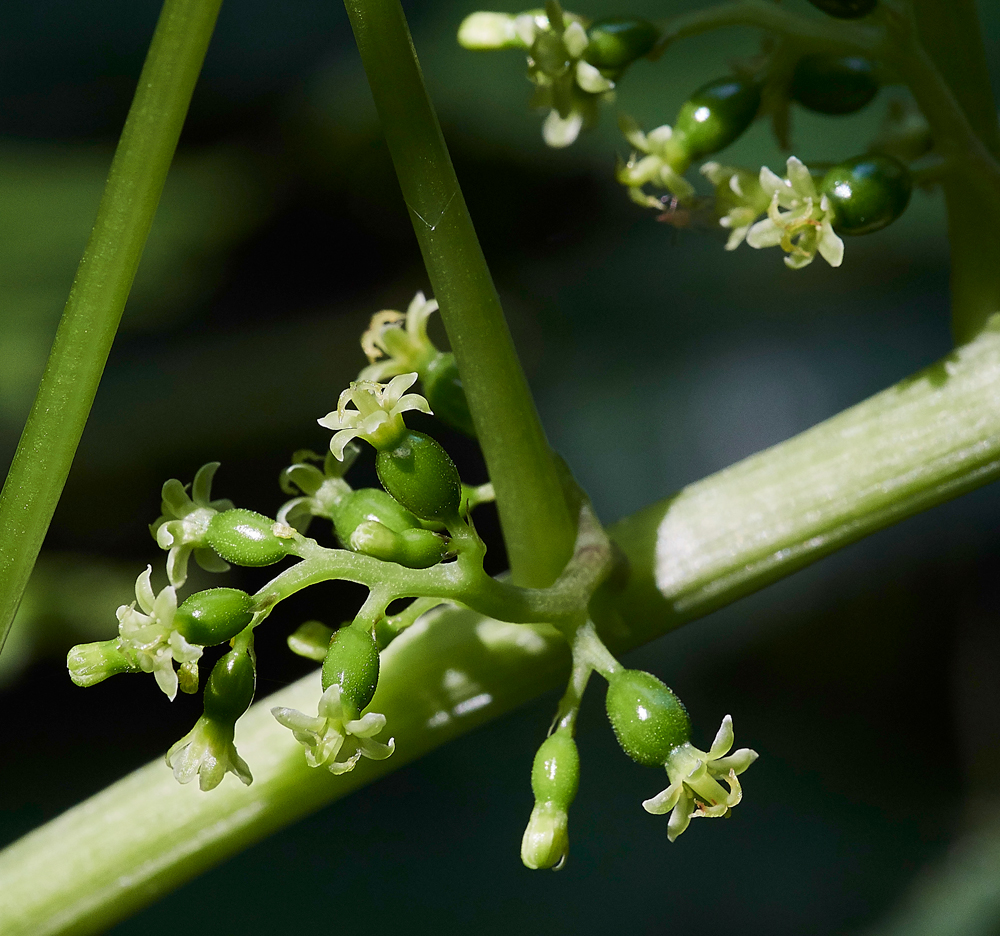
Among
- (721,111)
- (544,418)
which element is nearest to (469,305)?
(721,111)

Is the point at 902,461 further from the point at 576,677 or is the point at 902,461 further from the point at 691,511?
the point at 576,677

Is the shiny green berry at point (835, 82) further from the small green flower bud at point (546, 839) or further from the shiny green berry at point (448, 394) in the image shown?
the small green flower bud at point (546, 839)

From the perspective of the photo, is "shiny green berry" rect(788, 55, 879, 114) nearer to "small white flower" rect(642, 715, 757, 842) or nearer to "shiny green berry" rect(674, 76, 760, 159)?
"shiny green berry" rect(674, 76, 760, 159)

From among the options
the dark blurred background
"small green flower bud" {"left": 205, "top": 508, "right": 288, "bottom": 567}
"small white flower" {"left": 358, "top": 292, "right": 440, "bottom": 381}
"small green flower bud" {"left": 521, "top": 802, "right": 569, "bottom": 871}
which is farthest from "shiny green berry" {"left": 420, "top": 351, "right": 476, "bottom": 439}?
the dark blurred background

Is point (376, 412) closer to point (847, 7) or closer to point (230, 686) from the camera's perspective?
point (230, 686)

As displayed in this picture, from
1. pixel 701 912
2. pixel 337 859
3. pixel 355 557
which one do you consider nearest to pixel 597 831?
pixel 701 912
